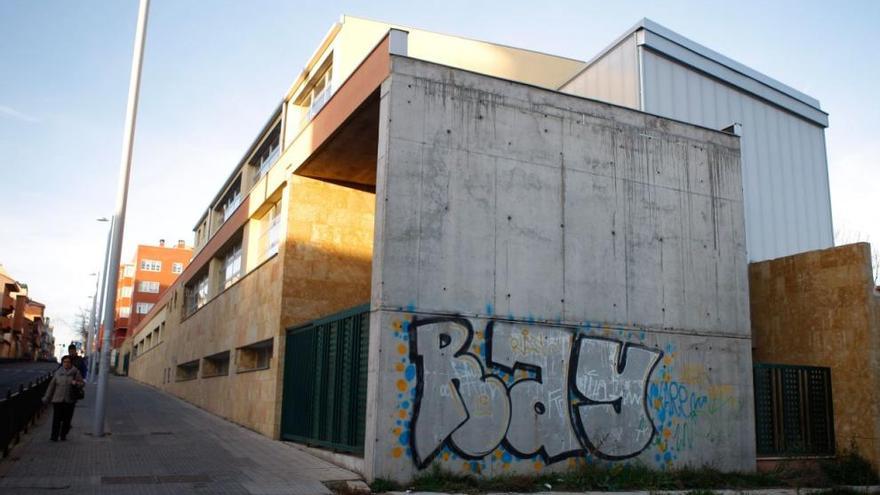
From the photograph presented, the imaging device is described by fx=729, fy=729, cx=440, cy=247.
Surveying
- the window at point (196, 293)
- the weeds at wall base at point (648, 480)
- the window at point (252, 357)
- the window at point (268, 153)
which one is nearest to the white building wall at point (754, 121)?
the weeds at wall base at point (648, 480)

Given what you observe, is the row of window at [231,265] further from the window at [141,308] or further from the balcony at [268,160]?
the window at [141,308]

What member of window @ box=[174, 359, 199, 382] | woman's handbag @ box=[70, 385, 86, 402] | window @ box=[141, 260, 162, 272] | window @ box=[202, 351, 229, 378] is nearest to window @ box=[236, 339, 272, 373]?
window @ box=[202, 351, 229, 378]

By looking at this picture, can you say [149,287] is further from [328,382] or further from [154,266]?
[328,382]

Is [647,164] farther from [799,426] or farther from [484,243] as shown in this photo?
[799,426]

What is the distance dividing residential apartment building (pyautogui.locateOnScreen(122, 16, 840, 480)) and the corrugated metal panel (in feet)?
2.14

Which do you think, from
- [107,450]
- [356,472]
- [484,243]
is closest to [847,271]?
[484,243]

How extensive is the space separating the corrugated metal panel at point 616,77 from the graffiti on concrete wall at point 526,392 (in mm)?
6110

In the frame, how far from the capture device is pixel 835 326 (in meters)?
14.0

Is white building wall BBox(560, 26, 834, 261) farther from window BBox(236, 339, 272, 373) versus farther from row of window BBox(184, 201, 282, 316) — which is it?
window BBox(236, 339, 272, 373)

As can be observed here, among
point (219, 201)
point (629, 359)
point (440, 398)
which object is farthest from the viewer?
point (219, 201)

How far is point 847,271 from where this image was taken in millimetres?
13766

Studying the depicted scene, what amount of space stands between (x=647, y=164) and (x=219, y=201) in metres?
21.4

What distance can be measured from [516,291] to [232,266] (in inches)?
621

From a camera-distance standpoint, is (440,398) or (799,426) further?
(799,426)
